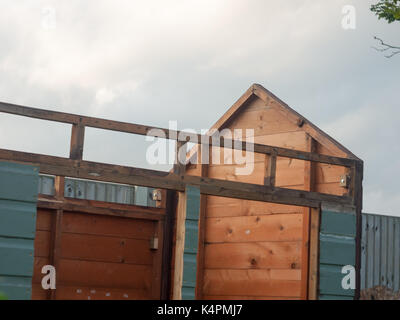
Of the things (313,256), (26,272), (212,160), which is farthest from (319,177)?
(26,272)

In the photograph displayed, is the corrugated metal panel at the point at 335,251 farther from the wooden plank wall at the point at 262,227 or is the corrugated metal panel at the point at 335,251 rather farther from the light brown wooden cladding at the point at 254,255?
the light brown wooden cladding at the point at 254,255

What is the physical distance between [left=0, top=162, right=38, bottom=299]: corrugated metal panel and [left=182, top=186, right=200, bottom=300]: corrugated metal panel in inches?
78.7

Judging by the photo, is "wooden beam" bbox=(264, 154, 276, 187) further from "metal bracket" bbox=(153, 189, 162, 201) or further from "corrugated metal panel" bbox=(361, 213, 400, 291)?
"corrugated metal panel" bbox=(361, 213, 400, 291)

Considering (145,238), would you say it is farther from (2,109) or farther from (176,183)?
(2,109)

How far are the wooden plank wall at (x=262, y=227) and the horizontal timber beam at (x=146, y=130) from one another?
0.31 meters

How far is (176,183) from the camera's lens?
31.0 feet

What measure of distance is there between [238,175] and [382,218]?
169 inches

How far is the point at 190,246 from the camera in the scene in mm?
9438

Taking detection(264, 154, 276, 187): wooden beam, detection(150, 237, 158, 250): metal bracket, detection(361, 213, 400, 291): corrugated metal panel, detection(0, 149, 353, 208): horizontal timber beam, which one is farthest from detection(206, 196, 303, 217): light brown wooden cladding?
detection(361, 213, 400, 291): corrugated metal panel

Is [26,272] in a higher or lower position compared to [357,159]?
lower

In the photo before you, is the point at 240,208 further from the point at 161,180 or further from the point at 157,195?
the point at 161,180

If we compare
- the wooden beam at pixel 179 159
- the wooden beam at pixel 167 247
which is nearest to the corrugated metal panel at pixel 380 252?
the wooden beam at pixel 167 247

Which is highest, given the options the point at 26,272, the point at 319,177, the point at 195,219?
the point at 319,177

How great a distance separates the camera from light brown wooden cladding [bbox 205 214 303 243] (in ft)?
37.4
